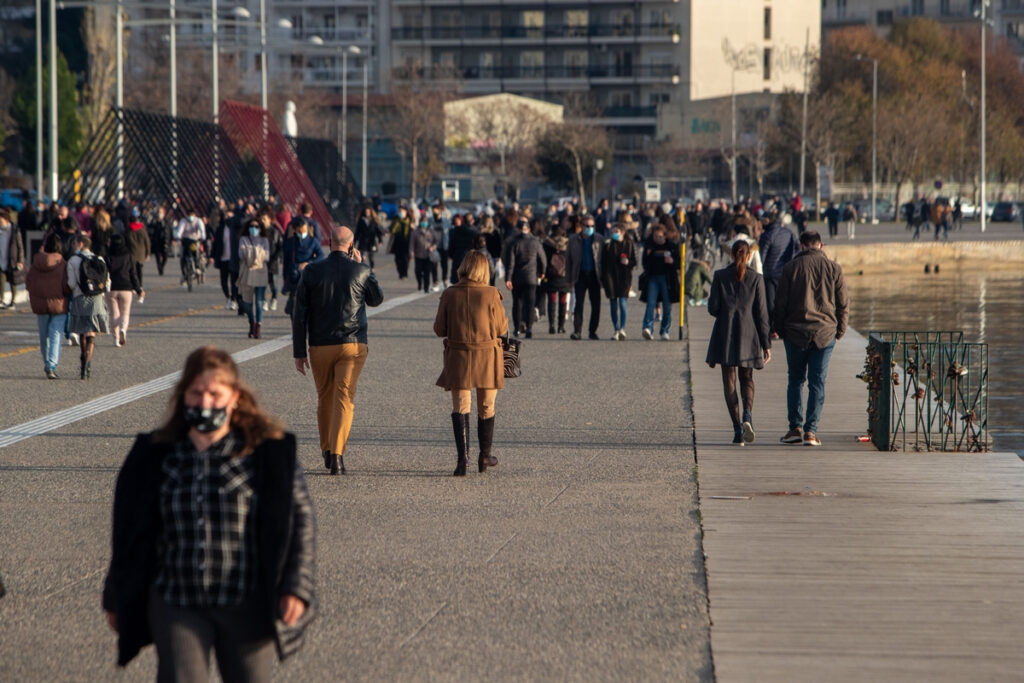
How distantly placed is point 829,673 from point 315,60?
10854 centimetres

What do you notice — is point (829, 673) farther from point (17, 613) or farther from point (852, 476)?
point (852, 476)

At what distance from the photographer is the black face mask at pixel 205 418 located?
167 inches

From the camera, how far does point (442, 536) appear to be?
27.5 feet

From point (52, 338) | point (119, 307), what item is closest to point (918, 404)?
point (52, 338)

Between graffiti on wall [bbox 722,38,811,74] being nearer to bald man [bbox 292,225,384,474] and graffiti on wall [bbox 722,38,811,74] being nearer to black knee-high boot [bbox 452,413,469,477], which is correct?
bald man [bbox 292,225,384,474]

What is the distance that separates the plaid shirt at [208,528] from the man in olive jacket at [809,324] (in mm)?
7971

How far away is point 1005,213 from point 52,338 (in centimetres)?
6552

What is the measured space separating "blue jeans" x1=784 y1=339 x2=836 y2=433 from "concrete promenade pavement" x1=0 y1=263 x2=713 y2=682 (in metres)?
0.86

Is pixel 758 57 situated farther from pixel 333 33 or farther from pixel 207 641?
pixel 207 641

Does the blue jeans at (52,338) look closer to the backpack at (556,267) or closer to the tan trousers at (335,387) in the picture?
the tan trousers at (335,387)

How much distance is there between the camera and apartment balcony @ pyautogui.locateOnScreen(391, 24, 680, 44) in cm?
10581

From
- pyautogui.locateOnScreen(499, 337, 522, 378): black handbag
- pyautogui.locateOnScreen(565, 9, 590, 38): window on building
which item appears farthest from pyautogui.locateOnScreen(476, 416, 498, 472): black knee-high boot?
pyautogui.locateOnScreen(565, 9, 590, 38): window on building

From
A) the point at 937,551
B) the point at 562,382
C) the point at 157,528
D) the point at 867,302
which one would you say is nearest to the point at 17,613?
the point at 157,528

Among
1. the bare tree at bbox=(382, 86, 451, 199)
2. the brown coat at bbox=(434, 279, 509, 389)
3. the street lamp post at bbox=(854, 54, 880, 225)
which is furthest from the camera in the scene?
the bare tree at bbox=(382, 86, 451, 199)
